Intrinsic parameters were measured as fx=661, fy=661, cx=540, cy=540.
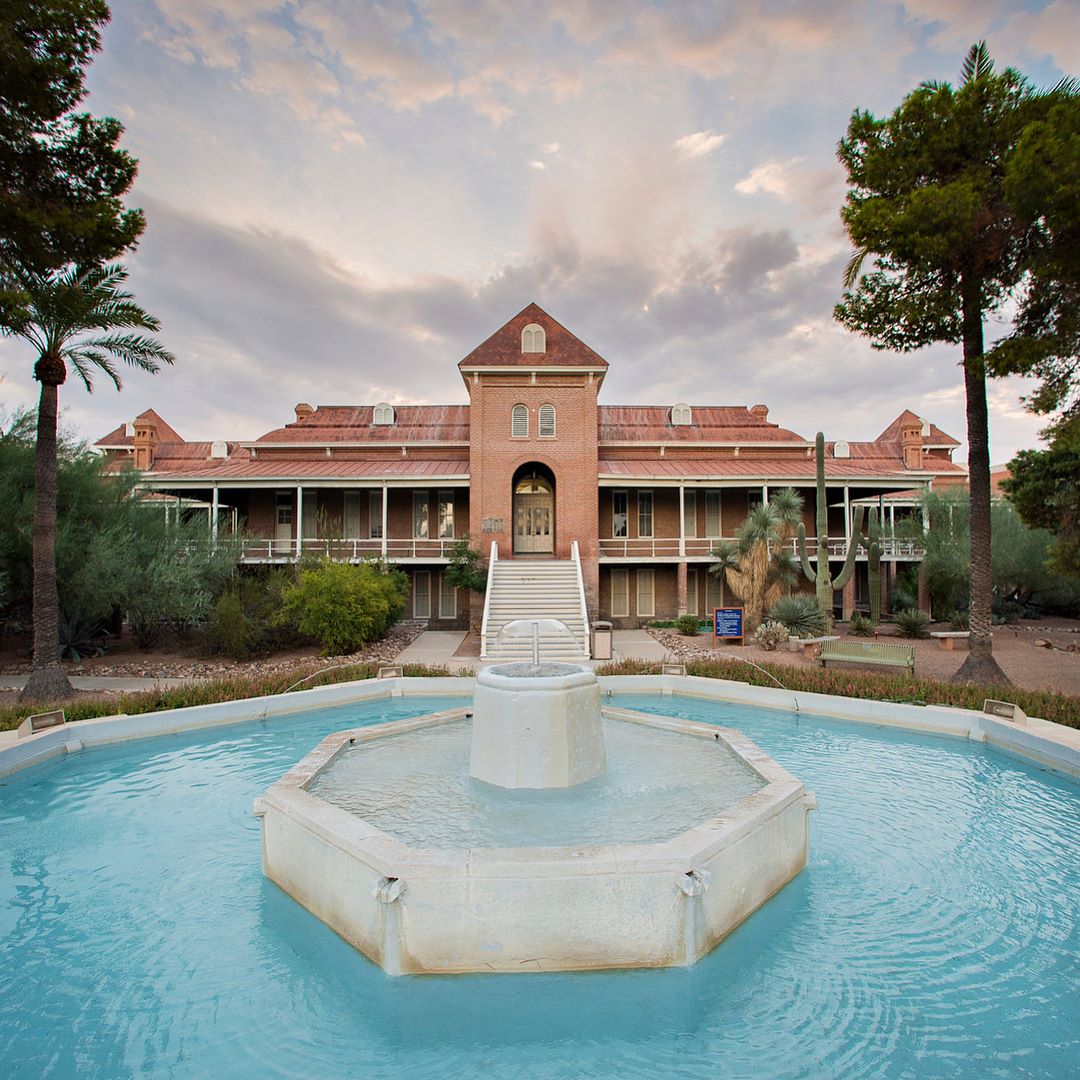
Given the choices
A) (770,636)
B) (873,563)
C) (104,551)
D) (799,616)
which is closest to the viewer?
(104,551)

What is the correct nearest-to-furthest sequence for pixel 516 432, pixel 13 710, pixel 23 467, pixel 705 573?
1. pixel 13 710
2. pixel 23 467
3. pixel 516 432
4. pixel 705 573

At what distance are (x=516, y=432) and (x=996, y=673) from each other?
54.2ft

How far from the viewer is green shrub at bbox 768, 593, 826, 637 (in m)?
19.9

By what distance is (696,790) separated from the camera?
660 centimetres

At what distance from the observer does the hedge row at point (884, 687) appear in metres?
11.0

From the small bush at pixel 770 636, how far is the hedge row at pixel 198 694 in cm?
948

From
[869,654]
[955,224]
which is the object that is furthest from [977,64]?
[869,654]

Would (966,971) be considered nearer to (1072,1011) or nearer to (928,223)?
(1072,1011)

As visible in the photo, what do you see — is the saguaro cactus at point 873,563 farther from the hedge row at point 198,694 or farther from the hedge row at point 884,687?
the hedge row at point 198,694

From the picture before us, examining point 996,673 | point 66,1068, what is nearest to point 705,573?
point 996,673

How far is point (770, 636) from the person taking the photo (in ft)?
62.5

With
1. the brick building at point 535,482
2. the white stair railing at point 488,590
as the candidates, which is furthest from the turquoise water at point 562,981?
the brick building at point 535,482

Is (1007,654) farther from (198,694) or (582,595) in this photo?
(198,694)

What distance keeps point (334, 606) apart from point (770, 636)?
12.3 metres
